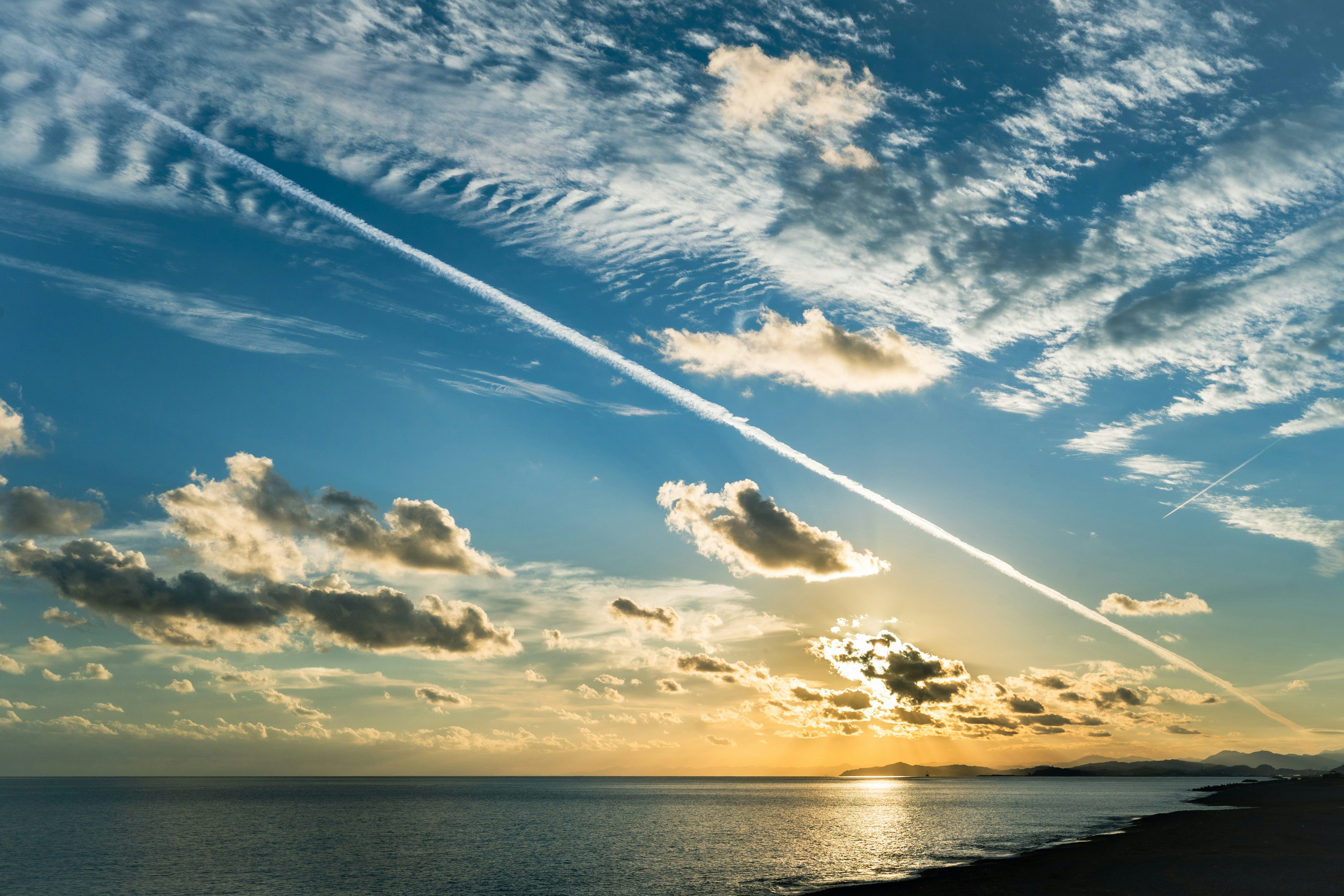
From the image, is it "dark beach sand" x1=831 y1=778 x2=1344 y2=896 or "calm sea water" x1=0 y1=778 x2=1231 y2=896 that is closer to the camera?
"dark beach sand" x1=831 y1=778 x2=1344 y2=896

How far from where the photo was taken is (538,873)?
75.6 m

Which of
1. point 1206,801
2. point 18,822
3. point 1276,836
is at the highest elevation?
point 1276,836

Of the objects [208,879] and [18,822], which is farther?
[18,822]

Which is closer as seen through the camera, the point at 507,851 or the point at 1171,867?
the point at 1171,867

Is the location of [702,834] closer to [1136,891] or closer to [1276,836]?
[1276,836]

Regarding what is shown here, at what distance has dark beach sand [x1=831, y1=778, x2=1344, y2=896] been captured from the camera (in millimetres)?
47219

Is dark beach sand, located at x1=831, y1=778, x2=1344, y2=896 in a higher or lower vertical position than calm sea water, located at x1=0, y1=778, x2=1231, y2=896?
higher

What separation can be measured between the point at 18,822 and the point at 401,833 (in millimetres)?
101641

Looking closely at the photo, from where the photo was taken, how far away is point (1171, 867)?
182 feet

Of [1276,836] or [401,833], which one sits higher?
[1276,836]

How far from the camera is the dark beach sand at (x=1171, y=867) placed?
47219 millimetres

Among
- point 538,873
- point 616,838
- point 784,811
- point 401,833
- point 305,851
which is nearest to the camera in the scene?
point 538,873

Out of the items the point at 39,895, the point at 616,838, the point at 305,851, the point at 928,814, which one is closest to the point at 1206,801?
the point at 928,814

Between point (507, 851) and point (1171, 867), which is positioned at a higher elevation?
point (1171, 867)
